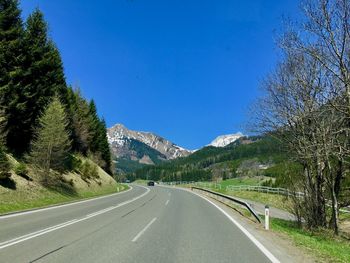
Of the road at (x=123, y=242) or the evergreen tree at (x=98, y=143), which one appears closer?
the road at (x=123, y=242)

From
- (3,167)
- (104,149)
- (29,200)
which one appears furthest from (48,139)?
(104,149)

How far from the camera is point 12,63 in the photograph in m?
35.1

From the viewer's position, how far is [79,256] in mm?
8703

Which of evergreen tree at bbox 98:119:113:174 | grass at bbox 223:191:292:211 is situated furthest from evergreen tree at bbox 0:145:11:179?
evergreen tree at bbox 98:119:113:174

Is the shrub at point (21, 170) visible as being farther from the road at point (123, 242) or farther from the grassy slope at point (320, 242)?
the grassy slope at point (320, 242)

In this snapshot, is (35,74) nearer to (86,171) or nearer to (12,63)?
(12,63)

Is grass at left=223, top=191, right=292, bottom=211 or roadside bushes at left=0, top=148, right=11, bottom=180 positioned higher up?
roadside bushes at left=0, top=148, right=11, bottom=180

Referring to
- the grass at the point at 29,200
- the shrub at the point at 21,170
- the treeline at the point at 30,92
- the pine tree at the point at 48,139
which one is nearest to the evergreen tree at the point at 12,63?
the treeline at the point at 30,92

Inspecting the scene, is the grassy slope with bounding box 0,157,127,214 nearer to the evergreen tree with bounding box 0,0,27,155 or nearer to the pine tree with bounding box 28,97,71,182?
the pine tree with bounding box 28,97,71,182

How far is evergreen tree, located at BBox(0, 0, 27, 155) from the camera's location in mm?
33219

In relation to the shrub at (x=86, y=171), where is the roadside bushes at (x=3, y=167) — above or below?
below

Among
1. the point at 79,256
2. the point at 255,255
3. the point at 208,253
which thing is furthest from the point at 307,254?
the point at 79,256

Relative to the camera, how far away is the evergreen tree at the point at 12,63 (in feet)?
109

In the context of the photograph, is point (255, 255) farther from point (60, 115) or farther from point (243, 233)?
point (60, 115)
